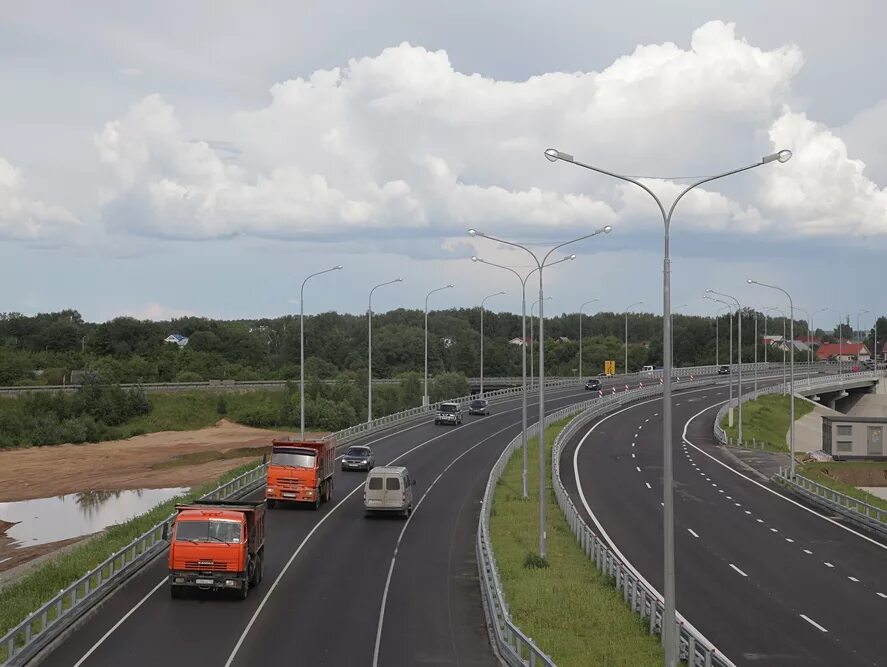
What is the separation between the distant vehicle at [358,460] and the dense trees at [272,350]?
76.2m

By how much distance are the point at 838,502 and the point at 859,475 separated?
24.7 metres

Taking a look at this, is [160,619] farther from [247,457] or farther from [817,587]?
[247,457]

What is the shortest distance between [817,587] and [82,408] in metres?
90.4

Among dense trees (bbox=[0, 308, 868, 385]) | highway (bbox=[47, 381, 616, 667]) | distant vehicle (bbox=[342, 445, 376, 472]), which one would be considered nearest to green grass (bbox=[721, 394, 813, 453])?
distant vehicle (bbox=[342, 445, 376, 472])

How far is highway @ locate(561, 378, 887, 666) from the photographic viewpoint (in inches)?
898

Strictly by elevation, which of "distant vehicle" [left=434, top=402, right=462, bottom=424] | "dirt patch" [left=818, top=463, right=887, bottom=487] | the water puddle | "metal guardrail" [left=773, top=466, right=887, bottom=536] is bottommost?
the water puddle

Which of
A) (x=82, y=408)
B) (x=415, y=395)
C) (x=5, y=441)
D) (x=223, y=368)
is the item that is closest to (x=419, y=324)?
(x=223, y=368)

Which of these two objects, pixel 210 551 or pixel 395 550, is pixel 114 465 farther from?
pixel 210 551

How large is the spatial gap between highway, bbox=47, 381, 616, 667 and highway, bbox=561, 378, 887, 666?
580 cm

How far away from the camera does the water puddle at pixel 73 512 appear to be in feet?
173

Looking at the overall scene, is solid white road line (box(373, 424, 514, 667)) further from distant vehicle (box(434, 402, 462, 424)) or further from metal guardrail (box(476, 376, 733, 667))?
distant vehicle (box(434, 402, 462, 424))

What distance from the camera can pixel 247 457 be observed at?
267ft

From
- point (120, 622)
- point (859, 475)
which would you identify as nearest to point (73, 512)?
point (120, 622)

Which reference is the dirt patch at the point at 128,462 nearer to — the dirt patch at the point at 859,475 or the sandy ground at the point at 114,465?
the sandy ground at the point at 114,465
